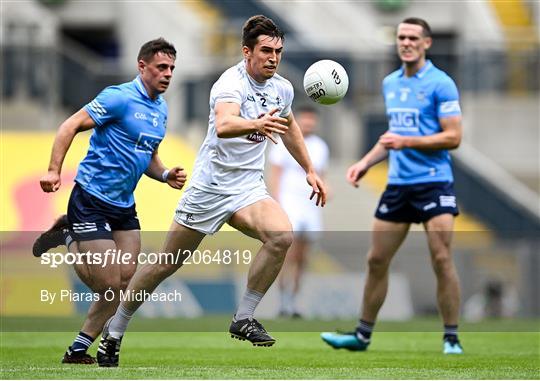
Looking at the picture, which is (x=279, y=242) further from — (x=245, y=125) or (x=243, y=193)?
(x=245, y=125)

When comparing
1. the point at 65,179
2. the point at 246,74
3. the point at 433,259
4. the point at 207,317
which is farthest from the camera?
the point at 65,179

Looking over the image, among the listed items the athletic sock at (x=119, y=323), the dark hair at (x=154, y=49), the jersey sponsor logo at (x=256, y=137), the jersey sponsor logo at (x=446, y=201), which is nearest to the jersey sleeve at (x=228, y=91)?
the jersey sponsor logo at (x=256, y=137)

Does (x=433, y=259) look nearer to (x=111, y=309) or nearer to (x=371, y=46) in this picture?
(x=111, y=309)

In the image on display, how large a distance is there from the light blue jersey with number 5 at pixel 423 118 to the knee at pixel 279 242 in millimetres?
2446

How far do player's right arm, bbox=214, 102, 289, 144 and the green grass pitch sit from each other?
157 centimetres

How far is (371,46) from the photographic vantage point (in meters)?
26.0

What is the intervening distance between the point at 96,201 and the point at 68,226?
310 millimetres

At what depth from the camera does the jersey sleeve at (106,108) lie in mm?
9773

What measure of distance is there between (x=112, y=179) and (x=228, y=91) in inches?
47.6

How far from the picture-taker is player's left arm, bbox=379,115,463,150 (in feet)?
37.3

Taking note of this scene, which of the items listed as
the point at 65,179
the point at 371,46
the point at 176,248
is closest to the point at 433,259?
the point at 176,248

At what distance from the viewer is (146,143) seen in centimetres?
1005

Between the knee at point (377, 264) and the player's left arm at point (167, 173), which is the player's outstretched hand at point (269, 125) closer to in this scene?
the player's left arm at point (167, 173)

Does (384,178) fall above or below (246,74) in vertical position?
below
